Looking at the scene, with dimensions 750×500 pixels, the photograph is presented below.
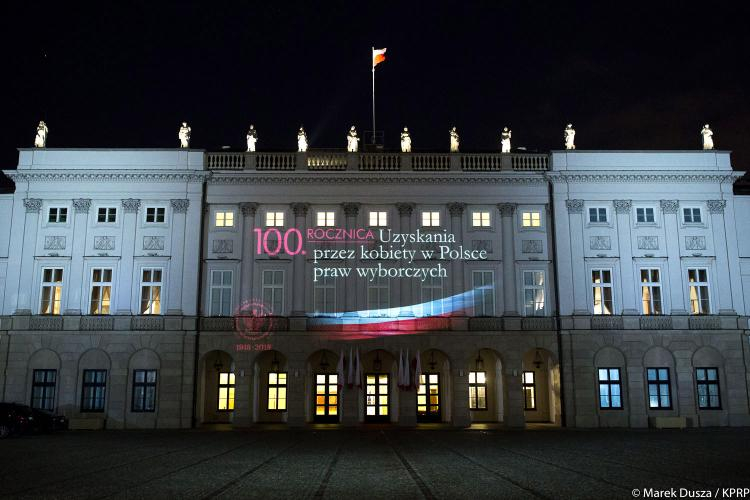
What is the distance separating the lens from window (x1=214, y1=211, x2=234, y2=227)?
4512 cm

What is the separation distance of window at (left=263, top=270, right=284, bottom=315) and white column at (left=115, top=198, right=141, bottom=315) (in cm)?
799

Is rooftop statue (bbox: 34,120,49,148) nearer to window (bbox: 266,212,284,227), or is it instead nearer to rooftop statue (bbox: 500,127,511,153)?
window (bbox: 266,212,284,227)

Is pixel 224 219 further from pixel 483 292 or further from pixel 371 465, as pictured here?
pixel 371 465

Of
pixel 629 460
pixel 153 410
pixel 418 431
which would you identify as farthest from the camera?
pixel 153 410

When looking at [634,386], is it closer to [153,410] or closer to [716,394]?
[716,394]

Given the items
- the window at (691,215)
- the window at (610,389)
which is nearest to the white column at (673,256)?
the window at (691,215)

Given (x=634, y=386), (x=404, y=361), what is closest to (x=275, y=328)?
(x=404, y=361)

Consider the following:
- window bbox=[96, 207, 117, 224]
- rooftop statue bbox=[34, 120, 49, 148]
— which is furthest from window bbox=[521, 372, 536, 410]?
rooftop statue bbox=[34, 120, 49, 148]

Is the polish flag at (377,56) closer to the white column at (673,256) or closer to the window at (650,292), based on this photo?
the white column at (673,256)

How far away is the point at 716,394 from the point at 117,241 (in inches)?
1457

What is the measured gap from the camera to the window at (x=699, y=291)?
44500 millimetres

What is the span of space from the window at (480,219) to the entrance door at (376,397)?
1156 cm

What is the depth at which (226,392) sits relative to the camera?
48375 mm

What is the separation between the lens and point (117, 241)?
145 ft
